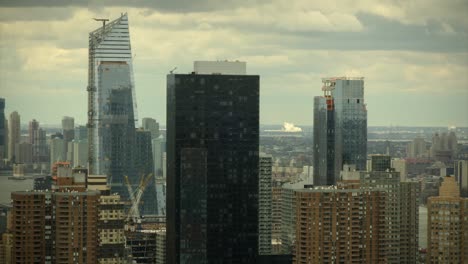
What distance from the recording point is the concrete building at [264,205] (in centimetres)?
2234

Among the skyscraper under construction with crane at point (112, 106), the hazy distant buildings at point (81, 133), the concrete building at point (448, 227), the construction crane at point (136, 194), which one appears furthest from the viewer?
the skyscraper under construction with crane at point (112, 106)

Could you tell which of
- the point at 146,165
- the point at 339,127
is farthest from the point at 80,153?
the point at 339,127

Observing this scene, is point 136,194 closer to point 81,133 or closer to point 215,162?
point 81,133

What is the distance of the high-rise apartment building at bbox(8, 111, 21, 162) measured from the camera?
2197cm

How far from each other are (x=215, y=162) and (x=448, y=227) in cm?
350

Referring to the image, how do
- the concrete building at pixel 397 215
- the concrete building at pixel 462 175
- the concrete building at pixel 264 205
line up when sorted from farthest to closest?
the concrete building at pixel 264 205 → the concrete building at pixel 397 215 → the concrete building at pixel 462 175

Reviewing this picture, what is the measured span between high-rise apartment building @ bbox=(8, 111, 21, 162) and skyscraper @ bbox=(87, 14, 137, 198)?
13.1 feet

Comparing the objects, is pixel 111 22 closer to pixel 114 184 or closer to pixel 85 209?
pixel 114 184

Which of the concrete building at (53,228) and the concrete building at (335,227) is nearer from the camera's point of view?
the concrete building at (53,228)

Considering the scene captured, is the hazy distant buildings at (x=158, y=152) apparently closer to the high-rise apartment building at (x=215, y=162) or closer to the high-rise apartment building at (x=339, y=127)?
the high-rise apartment building at (x=215, y=162)

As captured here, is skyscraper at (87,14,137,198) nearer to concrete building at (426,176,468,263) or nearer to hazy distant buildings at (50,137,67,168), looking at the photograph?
hazy distant buildings at (50,137,67,168)

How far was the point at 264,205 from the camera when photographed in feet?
76.3

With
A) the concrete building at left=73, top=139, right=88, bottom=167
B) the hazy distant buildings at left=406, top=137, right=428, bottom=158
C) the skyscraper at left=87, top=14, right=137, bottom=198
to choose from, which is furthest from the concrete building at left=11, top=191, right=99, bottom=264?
the skyscraper at left=87, top=14, right=137, bottom=198

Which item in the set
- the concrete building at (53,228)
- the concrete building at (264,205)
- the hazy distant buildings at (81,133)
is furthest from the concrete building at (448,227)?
the hazy distant buildings at (81,133)
